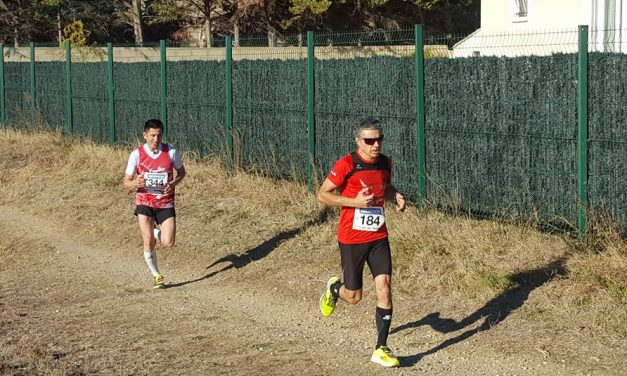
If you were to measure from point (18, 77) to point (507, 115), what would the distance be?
16.8 meters

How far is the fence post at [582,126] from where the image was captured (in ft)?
35.1

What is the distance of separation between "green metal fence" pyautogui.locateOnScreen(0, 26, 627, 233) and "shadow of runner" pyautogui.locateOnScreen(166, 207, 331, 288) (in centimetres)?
112

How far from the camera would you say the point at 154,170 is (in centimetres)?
1157

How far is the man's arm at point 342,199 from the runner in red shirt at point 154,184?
11.4 feet

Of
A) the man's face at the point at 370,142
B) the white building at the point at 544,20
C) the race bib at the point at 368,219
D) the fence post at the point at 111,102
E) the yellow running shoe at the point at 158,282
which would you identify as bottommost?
the yellow running shoe at the point at 158,282

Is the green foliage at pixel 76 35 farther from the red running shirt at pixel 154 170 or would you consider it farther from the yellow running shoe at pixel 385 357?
the yellow running shoe at pixel 385 357

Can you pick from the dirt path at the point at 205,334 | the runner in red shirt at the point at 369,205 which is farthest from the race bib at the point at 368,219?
the dirt path at the point at 205,334

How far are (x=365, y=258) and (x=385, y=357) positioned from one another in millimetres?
789

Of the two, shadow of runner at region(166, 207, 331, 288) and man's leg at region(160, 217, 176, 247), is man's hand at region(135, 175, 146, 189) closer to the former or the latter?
man's leg at region(160, 217, 176, 247)

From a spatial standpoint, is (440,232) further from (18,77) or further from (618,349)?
(18,77)

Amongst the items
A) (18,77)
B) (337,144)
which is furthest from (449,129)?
(18,77)

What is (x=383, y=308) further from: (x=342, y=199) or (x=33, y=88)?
(x=33, y=88)

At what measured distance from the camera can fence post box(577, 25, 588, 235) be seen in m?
10.7

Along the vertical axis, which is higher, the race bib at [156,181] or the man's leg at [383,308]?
the race bib at [156,181]
